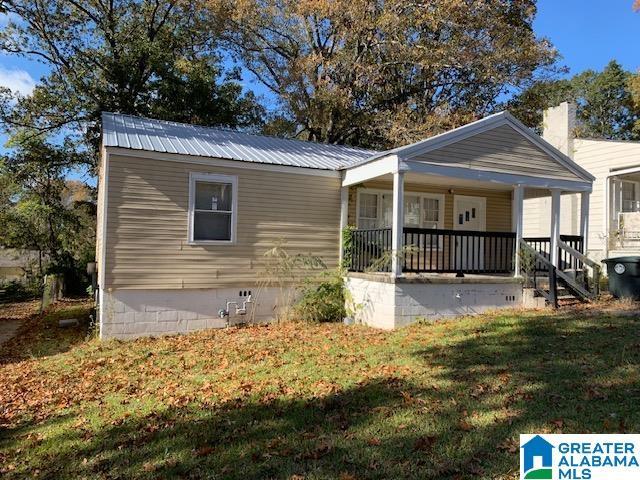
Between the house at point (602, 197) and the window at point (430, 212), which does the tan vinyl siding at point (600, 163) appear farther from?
the window at point (430, 212)

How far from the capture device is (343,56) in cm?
1894

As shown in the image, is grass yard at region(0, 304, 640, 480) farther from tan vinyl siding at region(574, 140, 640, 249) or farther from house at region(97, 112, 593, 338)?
tan vinyl siding at region(574, 140, 640, 249)

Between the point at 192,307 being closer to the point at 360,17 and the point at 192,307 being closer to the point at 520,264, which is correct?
the point at 520,264

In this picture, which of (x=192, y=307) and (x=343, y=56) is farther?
(x=343, y=56)

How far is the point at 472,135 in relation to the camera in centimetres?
1012

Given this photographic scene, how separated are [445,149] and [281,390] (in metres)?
6.52

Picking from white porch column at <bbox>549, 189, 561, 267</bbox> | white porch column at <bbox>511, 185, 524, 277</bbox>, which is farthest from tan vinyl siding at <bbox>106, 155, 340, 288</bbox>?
white porch column at <bbox>549, 189, 561, 267</bbox>

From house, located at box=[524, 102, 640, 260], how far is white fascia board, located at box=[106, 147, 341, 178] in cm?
833

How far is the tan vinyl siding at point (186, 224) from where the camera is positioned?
892 centimetres

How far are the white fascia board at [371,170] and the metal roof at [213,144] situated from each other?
0.44 metres

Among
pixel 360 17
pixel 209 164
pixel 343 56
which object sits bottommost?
pixel 209 164

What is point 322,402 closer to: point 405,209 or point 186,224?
point 186,224

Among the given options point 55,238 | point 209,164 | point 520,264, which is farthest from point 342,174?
point 55,238

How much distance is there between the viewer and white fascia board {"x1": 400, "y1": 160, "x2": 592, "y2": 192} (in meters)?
9.52
